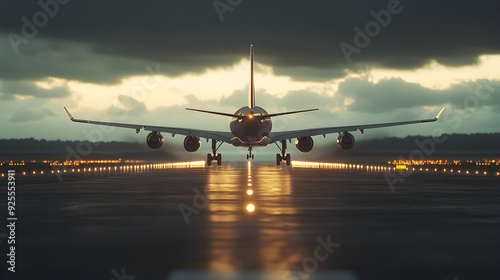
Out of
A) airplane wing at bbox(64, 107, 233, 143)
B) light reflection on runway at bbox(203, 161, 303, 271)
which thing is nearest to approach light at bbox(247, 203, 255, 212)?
light reflection on runway at bbox(203, 161, 303, 271)

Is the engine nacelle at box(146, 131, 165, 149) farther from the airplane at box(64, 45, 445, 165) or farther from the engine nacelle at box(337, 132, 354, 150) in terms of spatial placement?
the engine nacelle at box(337, 132, 354, 150)

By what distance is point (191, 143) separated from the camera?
57312 millimetres

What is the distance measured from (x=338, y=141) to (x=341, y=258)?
44.9 meters

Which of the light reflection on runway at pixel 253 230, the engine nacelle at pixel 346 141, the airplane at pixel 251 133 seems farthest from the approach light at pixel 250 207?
the engine nacelle at pixel 346 141

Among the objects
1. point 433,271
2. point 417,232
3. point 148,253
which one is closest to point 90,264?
point 148,253

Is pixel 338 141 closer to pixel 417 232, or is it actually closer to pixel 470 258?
pixel 417 232

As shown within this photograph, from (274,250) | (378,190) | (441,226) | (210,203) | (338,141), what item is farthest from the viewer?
(338,141)

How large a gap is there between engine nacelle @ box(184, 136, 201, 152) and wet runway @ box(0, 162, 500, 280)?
104ft

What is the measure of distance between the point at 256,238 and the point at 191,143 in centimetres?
4347

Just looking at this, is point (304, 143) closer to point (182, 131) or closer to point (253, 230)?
point (182, 131)

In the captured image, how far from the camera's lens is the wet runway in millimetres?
10500

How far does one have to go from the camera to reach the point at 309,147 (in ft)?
191

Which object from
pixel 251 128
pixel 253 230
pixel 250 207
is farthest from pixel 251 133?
pixel 253 230

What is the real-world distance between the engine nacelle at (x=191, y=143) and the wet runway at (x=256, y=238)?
3172 cm
